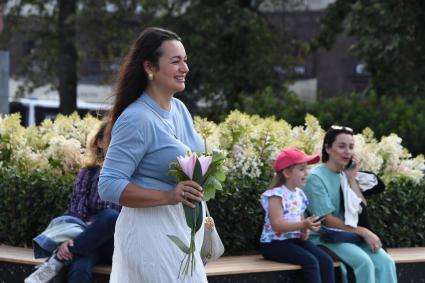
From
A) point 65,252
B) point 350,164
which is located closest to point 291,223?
point 350,164

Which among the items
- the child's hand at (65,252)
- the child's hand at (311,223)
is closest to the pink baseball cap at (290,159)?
the child's hand at (311,223)

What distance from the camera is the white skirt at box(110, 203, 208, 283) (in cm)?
484

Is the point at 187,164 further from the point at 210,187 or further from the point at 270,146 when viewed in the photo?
the point at 270,146

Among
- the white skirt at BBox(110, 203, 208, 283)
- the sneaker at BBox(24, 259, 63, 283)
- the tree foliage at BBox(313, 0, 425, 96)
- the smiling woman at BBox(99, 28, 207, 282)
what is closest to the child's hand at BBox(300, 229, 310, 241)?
the sneaker at BBox(24, 259, 63, 283)

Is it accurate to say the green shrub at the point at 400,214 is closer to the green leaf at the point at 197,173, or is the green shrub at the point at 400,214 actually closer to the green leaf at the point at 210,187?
the green leaf at the point at 210,187

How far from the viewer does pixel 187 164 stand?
Answer: 4.81 meters

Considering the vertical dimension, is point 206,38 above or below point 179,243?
above

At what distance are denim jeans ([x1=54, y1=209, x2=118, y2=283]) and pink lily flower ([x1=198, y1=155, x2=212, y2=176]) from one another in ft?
7.85

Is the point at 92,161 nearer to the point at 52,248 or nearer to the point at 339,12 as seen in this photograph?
the point at 52,248

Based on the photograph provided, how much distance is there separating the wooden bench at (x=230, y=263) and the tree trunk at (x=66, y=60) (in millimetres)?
20130

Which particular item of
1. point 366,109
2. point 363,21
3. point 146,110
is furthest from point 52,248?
point 363,21

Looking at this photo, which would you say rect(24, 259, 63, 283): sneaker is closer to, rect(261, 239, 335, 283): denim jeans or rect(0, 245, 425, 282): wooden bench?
rect(0, 245, 425, 282): wooden bench

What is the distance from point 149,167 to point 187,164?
22cm

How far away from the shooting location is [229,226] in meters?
8.49
